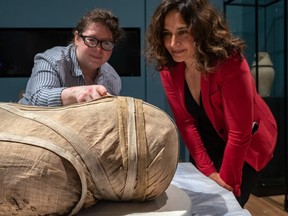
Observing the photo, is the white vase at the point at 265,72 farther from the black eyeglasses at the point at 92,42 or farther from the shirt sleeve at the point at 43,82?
the shirt sleeve at the point at 43,82

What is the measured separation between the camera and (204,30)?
105 cm

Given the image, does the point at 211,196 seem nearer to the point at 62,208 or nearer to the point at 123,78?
the point at 62,208

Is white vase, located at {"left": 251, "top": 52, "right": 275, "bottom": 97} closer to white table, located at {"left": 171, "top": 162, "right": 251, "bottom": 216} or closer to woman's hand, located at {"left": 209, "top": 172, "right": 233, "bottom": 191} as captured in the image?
woman's hand, located at {"left": 209, "top": 172, "right": 233, "bottom": 191}

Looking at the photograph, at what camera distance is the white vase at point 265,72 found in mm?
3006

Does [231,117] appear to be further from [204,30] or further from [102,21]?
[102,21]

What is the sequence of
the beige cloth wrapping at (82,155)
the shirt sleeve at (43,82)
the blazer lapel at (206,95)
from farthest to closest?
the blazer lapel at (206,95)
the shirt sleeve at (43,82)
the beige cloth wrapping at (82,155)

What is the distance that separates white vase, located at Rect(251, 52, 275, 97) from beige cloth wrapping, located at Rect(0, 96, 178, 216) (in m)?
2.48

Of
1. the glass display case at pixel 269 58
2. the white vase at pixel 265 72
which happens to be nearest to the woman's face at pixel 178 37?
the glass display case at pixel 269 58

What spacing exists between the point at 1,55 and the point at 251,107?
3.18m

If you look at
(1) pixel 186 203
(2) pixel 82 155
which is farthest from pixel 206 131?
(2) pixel 82 155

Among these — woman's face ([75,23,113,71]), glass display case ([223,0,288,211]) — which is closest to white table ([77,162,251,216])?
woman's face ([75,23,113,71])

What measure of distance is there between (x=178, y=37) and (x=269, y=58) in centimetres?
220

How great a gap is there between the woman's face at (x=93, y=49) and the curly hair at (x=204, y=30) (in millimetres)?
163

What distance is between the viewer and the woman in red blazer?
41.7 inches
